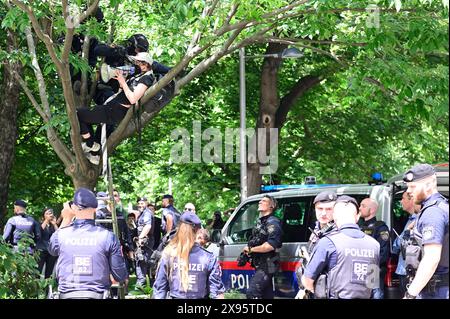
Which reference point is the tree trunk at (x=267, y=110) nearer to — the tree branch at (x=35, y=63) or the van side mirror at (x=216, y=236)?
the tree branch at (x=35, y=63)

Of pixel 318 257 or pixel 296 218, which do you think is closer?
pixel 318 257

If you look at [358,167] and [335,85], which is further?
[358,167]

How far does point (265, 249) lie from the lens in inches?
464

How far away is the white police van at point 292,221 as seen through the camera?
11016 millimetres

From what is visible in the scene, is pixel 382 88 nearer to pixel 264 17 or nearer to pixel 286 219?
pixel 264 17

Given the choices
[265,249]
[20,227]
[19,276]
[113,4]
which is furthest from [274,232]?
[20,227]

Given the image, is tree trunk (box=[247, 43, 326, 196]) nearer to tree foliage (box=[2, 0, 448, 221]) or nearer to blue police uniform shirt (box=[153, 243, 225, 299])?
tree foliage (box=[2, 0, 448, 221])

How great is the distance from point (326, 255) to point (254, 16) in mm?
5251

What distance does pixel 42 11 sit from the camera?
476 inches

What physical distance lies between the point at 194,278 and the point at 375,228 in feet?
11.0

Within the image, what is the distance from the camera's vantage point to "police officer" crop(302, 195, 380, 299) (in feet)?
24.0

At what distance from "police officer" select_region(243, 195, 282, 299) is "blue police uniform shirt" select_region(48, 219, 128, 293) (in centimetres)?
405
